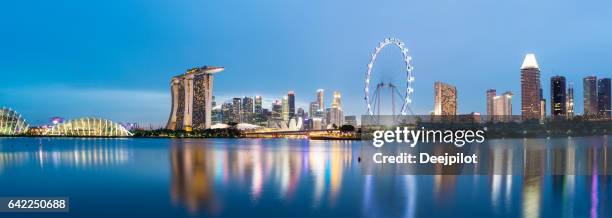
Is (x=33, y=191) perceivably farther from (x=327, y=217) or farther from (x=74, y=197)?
(x=327, y=217)

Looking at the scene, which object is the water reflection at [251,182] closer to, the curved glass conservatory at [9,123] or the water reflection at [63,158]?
the water reflection at [63,158]

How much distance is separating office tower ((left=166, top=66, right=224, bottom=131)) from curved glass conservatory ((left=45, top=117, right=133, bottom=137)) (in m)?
17.3

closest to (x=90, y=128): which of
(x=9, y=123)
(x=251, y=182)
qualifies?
(x=9, y=123)

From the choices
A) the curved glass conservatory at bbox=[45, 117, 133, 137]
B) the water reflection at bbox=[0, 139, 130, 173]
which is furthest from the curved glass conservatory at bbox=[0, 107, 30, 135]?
the water reflection at bbox=[0, 139, 130, 173]

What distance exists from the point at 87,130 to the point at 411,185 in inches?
6813

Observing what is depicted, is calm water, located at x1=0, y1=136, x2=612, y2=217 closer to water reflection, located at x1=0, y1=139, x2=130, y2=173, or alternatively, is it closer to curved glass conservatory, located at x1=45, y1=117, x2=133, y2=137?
water reflection, located at x1=0, y1=139, x2=130, y2=173

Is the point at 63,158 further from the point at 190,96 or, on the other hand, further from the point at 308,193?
the point at 190,96

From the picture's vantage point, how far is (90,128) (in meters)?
186

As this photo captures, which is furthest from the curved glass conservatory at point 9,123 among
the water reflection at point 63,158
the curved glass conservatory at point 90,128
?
the water reflection at point 63,158

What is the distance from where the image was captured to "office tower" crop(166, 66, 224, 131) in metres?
186

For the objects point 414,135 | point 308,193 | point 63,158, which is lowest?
point 63,158

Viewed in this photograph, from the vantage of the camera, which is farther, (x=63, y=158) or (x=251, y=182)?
(x=63, y=158)

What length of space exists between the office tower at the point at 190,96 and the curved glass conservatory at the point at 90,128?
17.3 meters

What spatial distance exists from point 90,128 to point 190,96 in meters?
32.3
